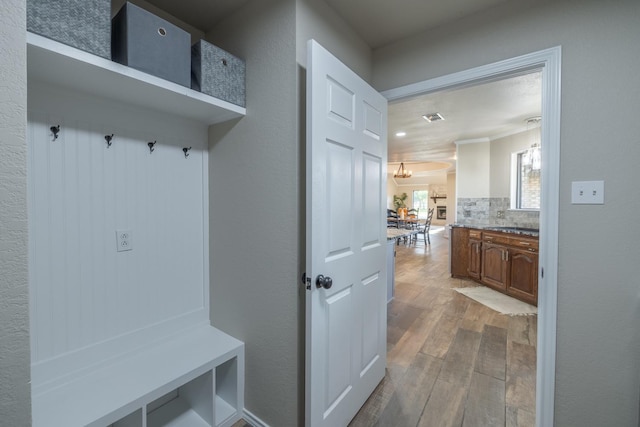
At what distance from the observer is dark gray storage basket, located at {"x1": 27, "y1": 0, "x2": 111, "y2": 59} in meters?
0.93

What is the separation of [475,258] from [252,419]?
13.3ft

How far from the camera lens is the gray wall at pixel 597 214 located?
1.25 metres

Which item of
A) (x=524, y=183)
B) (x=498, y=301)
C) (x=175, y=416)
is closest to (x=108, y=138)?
(x=175, y=416)

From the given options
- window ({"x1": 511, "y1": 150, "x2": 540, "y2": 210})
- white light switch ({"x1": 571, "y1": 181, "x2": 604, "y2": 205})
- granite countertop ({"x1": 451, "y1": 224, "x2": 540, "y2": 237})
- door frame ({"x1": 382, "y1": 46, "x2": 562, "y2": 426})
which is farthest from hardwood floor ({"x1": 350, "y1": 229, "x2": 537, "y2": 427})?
window ({"x1": 511, "y1": 150, "x2": 540, "y2": 210})

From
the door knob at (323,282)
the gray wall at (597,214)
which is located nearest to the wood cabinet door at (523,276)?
the gray wall at (597,214)

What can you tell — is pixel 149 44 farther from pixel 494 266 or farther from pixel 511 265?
pixel 494 266

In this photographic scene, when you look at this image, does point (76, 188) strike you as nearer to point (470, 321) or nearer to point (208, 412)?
point (208, 412)

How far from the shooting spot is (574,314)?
1.36 m

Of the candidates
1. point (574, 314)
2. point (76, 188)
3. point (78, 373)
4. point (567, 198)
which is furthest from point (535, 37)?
point (78, 373)

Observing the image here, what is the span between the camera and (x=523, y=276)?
141 inches

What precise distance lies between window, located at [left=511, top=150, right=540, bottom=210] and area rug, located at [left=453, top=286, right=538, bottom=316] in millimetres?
1430

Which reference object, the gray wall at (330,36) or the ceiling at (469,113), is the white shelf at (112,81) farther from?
the ceiling at (469,113)

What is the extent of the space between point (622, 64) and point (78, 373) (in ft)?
9.68

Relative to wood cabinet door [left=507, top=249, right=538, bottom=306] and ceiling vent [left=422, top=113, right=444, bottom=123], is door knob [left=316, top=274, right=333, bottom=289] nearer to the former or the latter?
ceiling vent [left=422, top=113, right=444, bottom=123]
